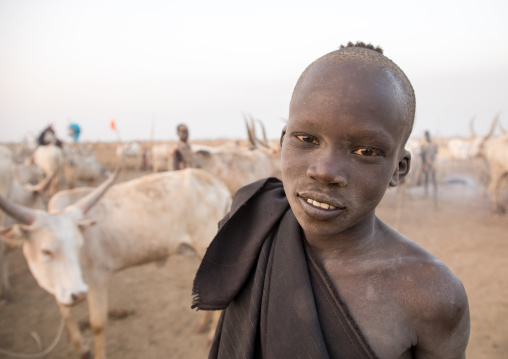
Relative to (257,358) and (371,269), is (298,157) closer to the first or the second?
(371,269)

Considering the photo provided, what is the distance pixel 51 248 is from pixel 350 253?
2.62m

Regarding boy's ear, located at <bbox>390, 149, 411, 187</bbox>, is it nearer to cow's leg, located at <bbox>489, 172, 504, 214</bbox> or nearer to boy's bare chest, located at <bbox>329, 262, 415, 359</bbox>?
boy's bare chest, located at <bbox>329, 262, 415, 359</bbox>

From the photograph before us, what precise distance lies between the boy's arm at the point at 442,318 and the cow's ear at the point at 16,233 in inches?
119

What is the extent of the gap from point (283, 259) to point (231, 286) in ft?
0.86

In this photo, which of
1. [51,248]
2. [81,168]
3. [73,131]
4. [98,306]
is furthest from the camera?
[73,131]

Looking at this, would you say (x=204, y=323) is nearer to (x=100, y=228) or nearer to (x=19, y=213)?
(x=100, y=228)

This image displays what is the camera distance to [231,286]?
4.01ft

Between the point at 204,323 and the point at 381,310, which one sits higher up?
the point at 381,310

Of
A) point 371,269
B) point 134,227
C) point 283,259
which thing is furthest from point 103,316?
point 371,269

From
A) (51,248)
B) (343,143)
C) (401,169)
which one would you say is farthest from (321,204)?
(51,248)

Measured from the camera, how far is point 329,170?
34.5 inches

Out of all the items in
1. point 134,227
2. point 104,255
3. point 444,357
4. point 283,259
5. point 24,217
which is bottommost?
point 104,255

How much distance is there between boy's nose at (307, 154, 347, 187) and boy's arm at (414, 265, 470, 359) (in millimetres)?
423

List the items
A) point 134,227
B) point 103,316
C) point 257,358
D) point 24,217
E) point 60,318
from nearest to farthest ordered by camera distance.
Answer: point 257,358
point 24,217
point 103,316
point 134,227
point 60,318
